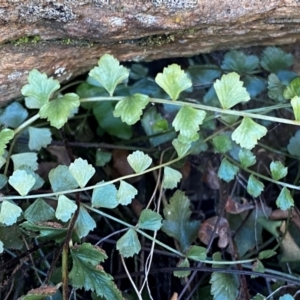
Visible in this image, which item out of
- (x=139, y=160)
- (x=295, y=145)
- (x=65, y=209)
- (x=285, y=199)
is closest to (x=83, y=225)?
(x=65, y=209)

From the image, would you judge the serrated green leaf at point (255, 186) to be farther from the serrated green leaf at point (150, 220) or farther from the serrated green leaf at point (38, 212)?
the serrated green leaf at point (38, 212)

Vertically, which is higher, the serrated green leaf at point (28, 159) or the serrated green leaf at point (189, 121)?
the serrated green leaf at point (189, 121)

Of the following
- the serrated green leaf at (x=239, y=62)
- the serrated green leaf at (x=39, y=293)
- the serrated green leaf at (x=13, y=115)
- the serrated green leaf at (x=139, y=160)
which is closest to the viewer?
the serrated green leaf at (x=39, y=293)

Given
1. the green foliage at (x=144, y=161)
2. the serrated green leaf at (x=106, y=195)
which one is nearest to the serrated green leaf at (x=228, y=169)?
the green foliage at (x=144, y=161)

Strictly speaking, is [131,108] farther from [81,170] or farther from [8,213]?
[8,213]

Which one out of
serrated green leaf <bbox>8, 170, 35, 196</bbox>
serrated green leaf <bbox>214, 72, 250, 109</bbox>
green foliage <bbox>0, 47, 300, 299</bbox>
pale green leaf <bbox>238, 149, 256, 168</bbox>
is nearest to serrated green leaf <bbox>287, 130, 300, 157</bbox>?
green foliage <bbox>0, 47, 300, 299</bbox>

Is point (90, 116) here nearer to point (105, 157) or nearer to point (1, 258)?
point (105, 157)
